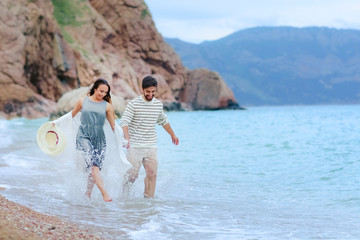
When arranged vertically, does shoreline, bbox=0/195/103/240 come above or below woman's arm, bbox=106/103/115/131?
below

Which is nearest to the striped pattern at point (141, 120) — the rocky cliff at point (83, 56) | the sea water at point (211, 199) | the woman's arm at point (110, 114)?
the woman's arm at point (110, 114)

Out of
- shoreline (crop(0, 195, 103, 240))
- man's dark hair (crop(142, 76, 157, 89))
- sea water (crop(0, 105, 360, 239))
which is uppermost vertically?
man's dark hair (crop(142, 76, 157, 89))

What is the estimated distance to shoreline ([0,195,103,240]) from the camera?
12.1 feet

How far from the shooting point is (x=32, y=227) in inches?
159

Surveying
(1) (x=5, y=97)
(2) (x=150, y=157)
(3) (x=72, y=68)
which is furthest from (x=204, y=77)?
(2) (x=150, y=157)

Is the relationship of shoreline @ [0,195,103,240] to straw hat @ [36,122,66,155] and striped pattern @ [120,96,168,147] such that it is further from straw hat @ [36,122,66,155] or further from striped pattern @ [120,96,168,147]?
striped pattern @ [120,96,168,147]

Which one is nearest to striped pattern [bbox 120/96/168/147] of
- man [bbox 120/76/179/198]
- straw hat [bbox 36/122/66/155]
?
man [bbox 120/76/179/198]

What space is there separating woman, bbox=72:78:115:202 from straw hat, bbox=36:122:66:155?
354mm

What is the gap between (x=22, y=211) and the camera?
4.79 metres

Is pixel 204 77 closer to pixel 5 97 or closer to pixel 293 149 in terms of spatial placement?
pixel 5 97

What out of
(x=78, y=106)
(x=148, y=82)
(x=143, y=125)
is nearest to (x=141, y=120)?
(x=143, y=125)

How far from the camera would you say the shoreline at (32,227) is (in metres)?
3.69

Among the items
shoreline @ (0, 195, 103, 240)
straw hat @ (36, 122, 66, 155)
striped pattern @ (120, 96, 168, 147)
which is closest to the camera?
shoreline @ (0, 195, 103, 240)

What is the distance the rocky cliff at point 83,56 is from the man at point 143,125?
90.9 ft
